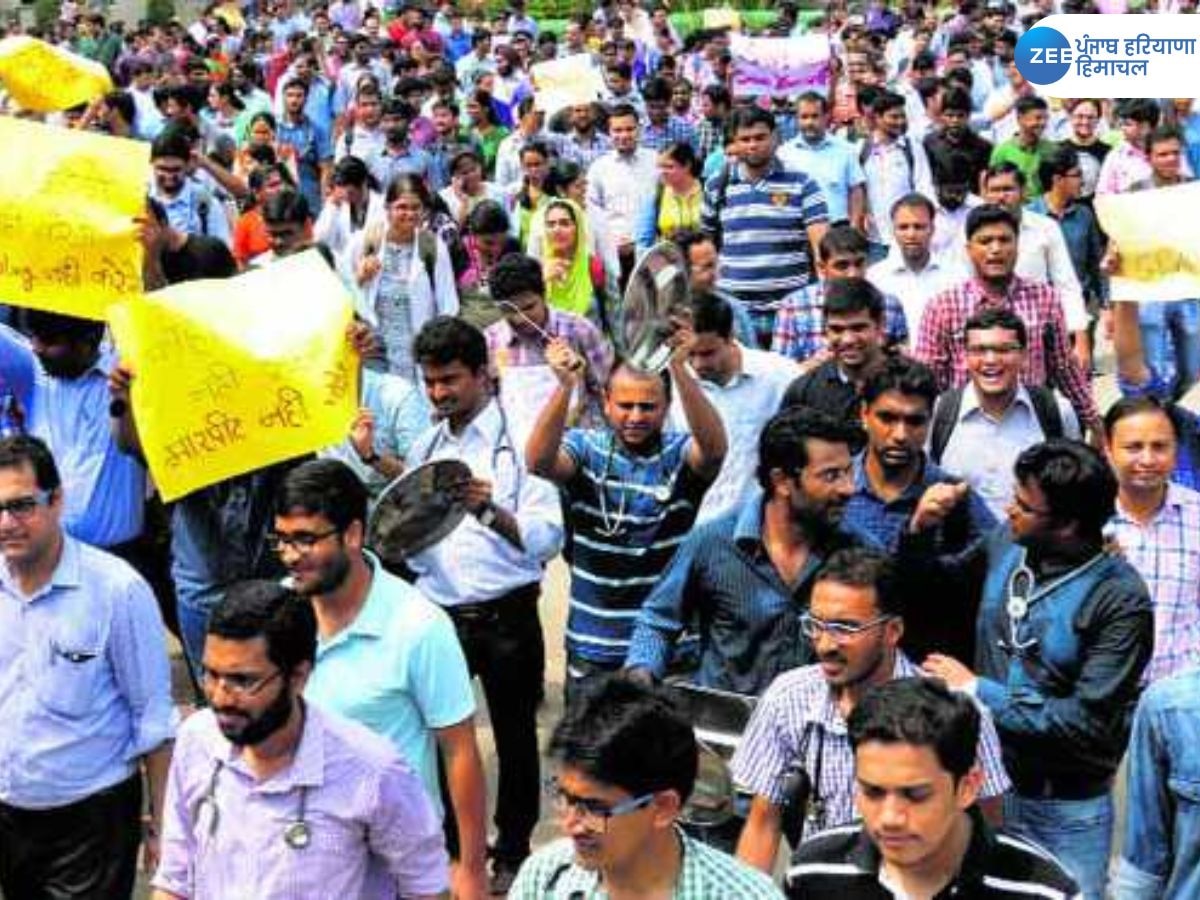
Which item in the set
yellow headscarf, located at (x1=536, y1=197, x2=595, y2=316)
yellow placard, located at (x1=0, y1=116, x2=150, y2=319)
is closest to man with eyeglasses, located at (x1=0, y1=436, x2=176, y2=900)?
yellow placard, located at (x1=0, y1=116, x2=150, y2=319)

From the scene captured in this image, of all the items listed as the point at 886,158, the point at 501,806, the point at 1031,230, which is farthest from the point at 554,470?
the point at 886,158

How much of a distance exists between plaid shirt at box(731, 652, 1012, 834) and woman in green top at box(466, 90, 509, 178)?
1039cm

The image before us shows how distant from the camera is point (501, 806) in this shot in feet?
20.2

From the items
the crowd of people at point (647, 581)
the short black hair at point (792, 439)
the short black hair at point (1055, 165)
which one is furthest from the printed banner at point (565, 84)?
the short black hair at point (792, 439)

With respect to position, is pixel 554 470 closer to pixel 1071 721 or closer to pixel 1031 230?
pixel 1071 721

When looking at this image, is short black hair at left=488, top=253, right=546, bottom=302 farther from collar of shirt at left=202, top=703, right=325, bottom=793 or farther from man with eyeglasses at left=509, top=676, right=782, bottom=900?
man with eyeglasses at left=509, top=676, right=782, bottom=900

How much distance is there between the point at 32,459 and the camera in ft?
15.3

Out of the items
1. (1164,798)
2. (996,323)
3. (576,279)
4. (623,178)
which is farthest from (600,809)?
(623,178)

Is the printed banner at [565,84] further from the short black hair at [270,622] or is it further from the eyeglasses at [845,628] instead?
the short black hair at [270,622]

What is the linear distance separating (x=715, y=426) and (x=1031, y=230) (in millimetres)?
3083

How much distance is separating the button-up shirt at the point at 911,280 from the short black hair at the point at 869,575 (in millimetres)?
3787

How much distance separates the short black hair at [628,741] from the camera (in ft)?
10.8

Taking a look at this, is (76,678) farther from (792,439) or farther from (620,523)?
(792,439)

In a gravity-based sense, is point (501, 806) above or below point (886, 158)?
below
